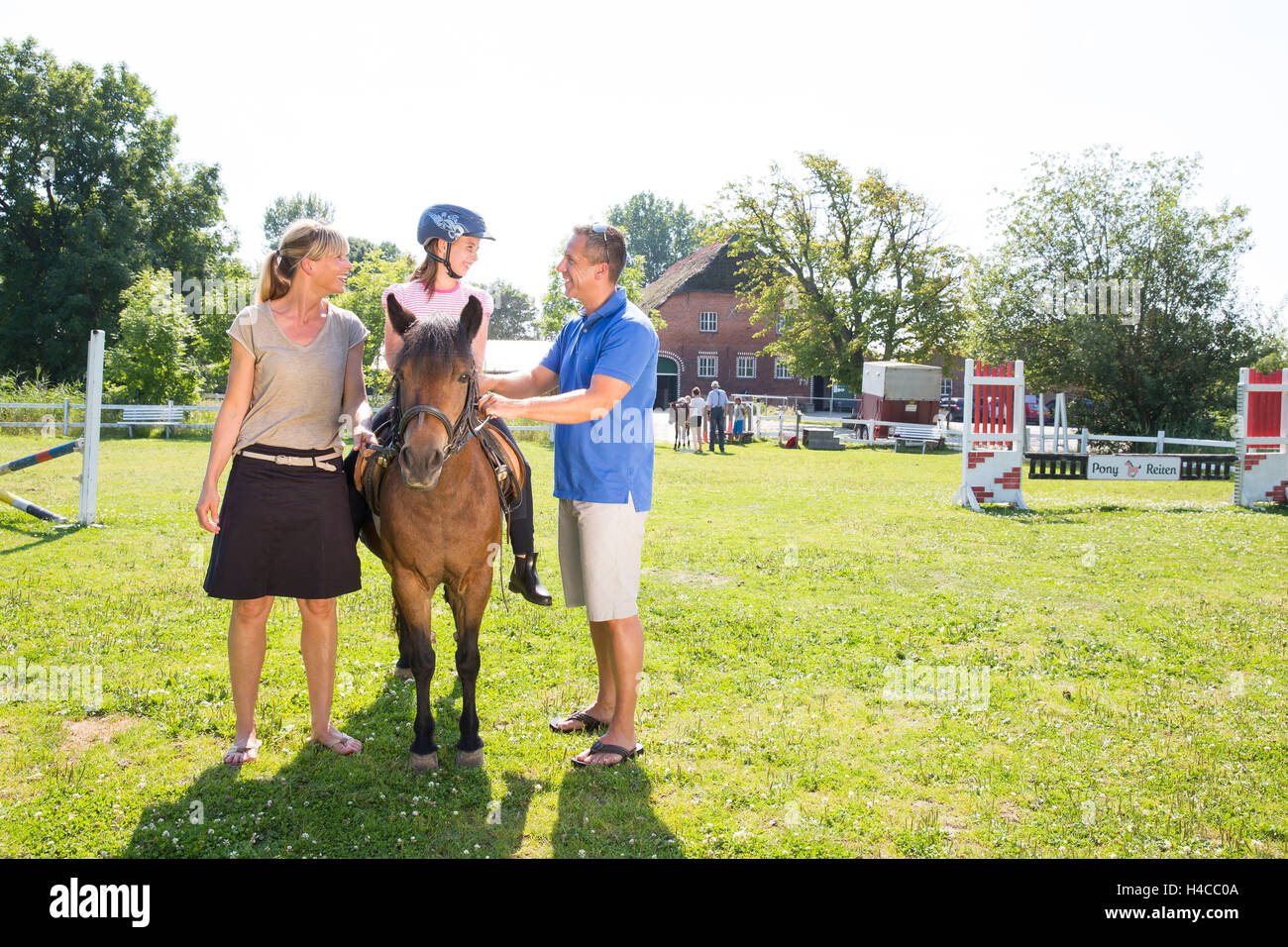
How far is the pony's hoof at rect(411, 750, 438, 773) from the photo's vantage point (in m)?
4.23

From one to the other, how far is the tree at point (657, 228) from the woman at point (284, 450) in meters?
116

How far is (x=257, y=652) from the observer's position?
13.9 ft

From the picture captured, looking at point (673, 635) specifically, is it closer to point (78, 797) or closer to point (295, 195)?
point (78, 797)

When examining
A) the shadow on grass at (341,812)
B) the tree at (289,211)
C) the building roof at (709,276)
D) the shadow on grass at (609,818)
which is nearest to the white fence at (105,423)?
the shadow on grass at (341,812)

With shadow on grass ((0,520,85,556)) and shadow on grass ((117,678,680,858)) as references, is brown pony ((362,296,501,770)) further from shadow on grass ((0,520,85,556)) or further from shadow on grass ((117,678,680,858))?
shadow on grass ((0,520,85,556))

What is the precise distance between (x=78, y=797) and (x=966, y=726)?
4505 millimetres

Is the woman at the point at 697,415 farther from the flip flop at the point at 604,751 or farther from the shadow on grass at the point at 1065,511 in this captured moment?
the flip flop at the point at 604,751

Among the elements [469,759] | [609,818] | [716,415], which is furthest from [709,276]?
[609,818]

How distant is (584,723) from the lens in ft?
15.7

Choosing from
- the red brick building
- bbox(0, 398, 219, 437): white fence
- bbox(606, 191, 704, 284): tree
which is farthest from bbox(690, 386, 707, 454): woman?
bbox(606, 191, 704, 284): tree

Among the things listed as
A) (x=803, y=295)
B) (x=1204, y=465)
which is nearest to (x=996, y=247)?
(x=803, y=295)

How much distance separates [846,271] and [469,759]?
139ft

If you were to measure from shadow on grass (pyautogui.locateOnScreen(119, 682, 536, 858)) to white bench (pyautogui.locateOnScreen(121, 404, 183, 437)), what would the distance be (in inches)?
1106

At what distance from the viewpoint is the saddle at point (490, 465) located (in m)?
4.36
